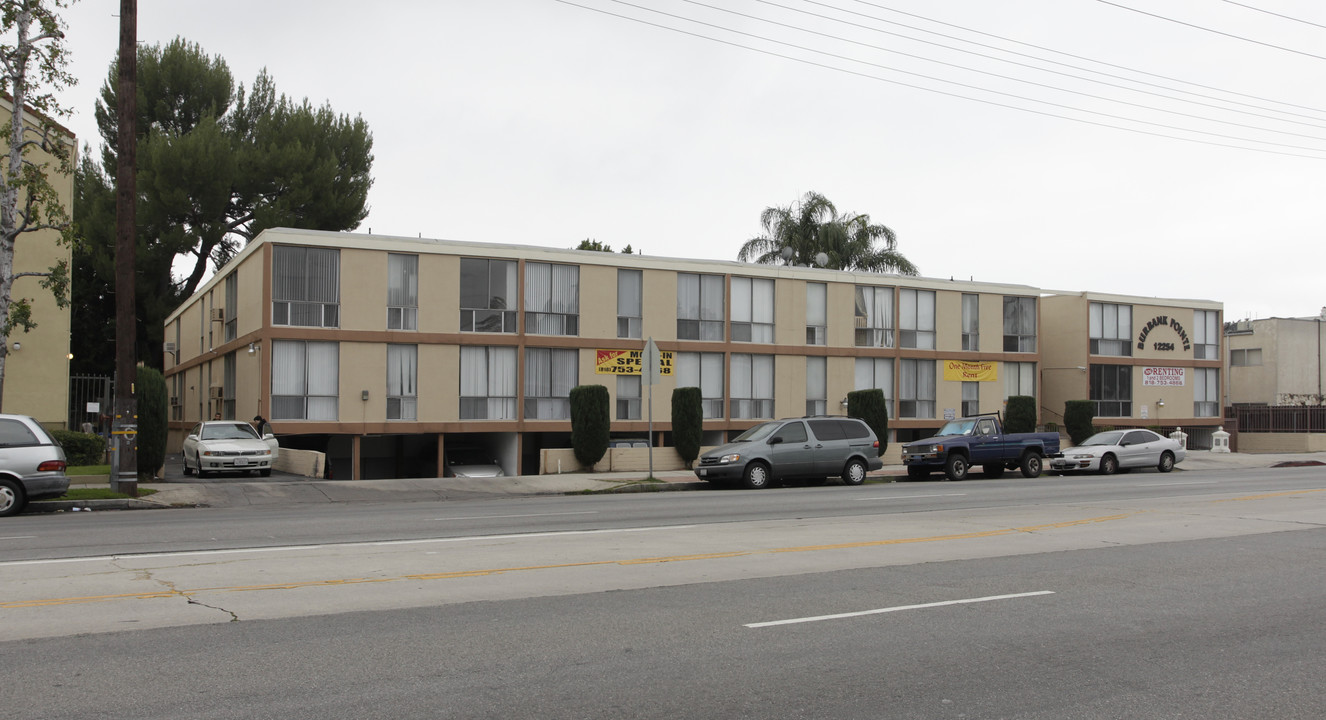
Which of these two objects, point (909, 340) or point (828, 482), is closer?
point (828, 482)

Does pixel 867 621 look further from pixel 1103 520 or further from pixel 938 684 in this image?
pixel 1103 520

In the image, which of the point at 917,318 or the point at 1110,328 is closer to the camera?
the point at 917,318

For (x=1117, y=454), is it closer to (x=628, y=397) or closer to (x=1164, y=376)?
(x=628, y=397)

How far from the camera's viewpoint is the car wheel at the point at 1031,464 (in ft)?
95.8

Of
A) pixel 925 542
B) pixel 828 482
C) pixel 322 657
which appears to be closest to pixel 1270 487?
pixel 828 482

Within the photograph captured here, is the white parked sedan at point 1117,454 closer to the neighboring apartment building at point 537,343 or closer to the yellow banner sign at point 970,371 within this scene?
the neighboring apartment building at point 537,343

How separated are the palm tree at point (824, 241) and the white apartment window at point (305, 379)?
2396cm

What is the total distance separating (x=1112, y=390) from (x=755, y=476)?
90.5 ft

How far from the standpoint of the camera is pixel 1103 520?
15.3 metres

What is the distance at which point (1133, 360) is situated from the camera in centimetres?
4603

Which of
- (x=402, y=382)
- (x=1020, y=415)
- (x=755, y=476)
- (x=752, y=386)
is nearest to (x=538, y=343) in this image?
(x=402, y=382)

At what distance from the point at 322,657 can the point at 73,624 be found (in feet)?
7.51

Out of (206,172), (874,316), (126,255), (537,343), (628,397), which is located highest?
(206,172)

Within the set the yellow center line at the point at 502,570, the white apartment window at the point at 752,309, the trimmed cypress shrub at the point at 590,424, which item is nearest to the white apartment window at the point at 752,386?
the white apartment window at the point at 752,309
